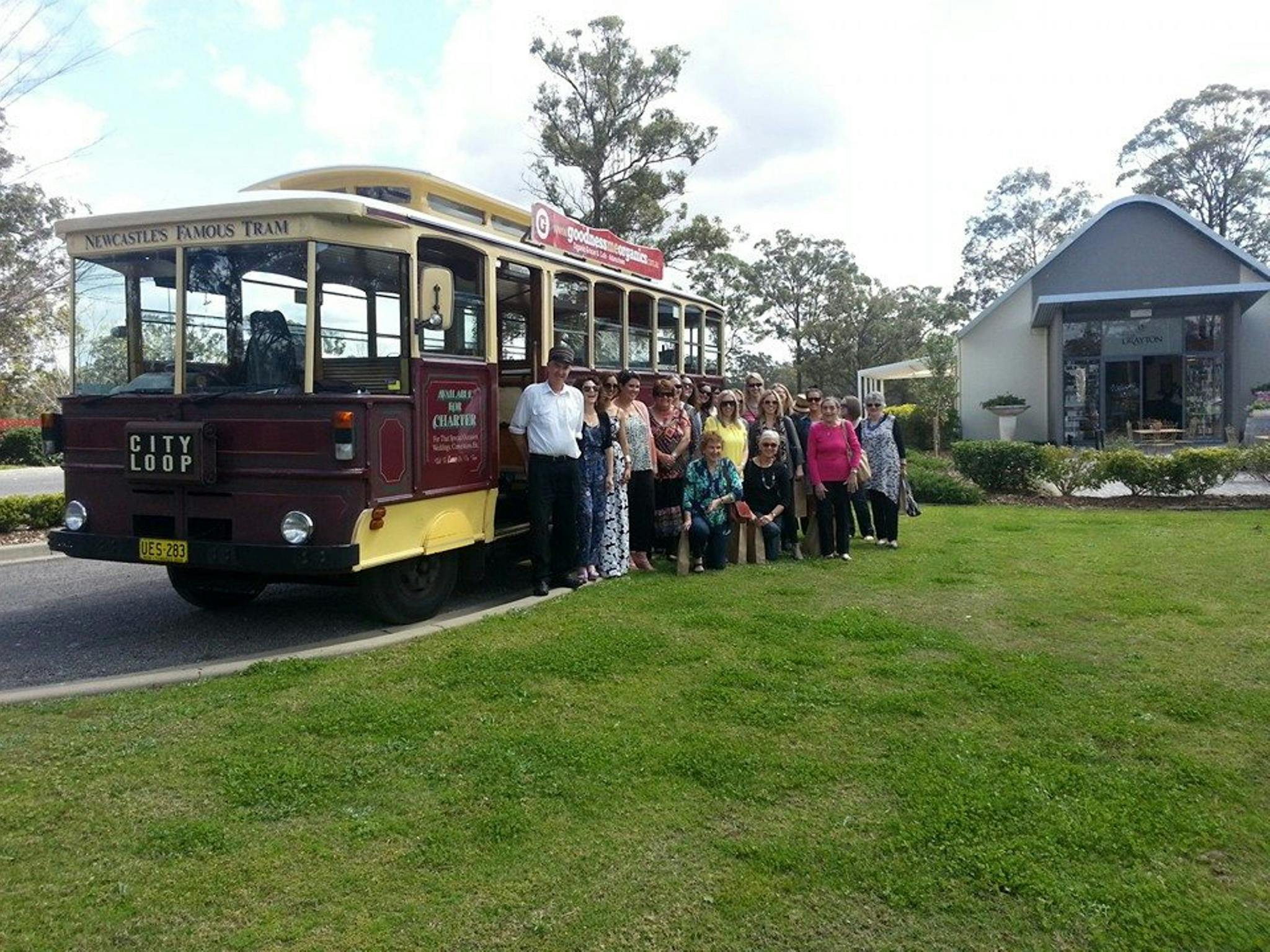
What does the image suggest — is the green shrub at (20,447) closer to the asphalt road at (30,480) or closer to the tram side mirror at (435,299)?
the asphalt road at (30,480)

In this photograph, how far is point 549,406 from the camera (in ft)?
23.8

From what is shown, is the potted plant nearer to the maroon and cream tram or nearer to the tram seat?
the maroon and cream tram

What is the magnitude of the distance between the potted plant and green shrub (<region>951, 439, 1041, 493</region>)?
1095 cm

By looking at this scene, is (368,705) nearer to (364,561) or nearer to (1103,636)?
(364,561)

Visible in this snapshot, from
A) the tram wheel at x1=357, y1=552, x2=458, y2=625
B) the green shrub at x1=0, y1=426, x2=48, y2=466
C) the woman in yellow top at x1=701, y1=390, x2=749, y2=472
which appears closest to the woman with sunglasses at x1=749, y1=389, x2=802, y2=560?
the woman in yellow top at x1=701, y1=390, x2=749, y2=472

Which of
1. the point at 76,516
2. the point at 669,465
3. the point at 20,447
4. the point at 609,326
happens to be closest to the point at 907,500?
the point at 669,465

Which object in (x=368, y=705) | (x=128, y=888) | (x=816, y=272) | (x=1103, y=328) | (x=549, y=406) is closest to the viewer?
(x=128, y=888)

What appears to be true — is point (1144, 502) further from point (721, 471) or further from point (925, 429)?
point (925, 429)

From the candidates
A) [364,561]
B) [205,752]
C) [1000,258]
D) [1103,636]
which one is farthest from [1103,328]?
[1000,258]

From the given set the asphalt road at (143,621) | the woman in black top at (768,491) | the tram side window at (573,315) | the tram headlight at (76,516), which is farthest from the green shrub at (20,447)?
the woman in black top at (768,491)

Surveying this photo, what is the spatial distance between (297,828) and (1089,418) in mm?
25166

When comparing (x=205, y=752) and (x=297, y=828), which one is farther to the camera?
(x=205, y=752)

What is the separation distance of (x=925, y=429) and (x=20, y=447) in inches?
1020

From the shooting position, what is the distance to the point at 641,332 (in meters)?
10.0
